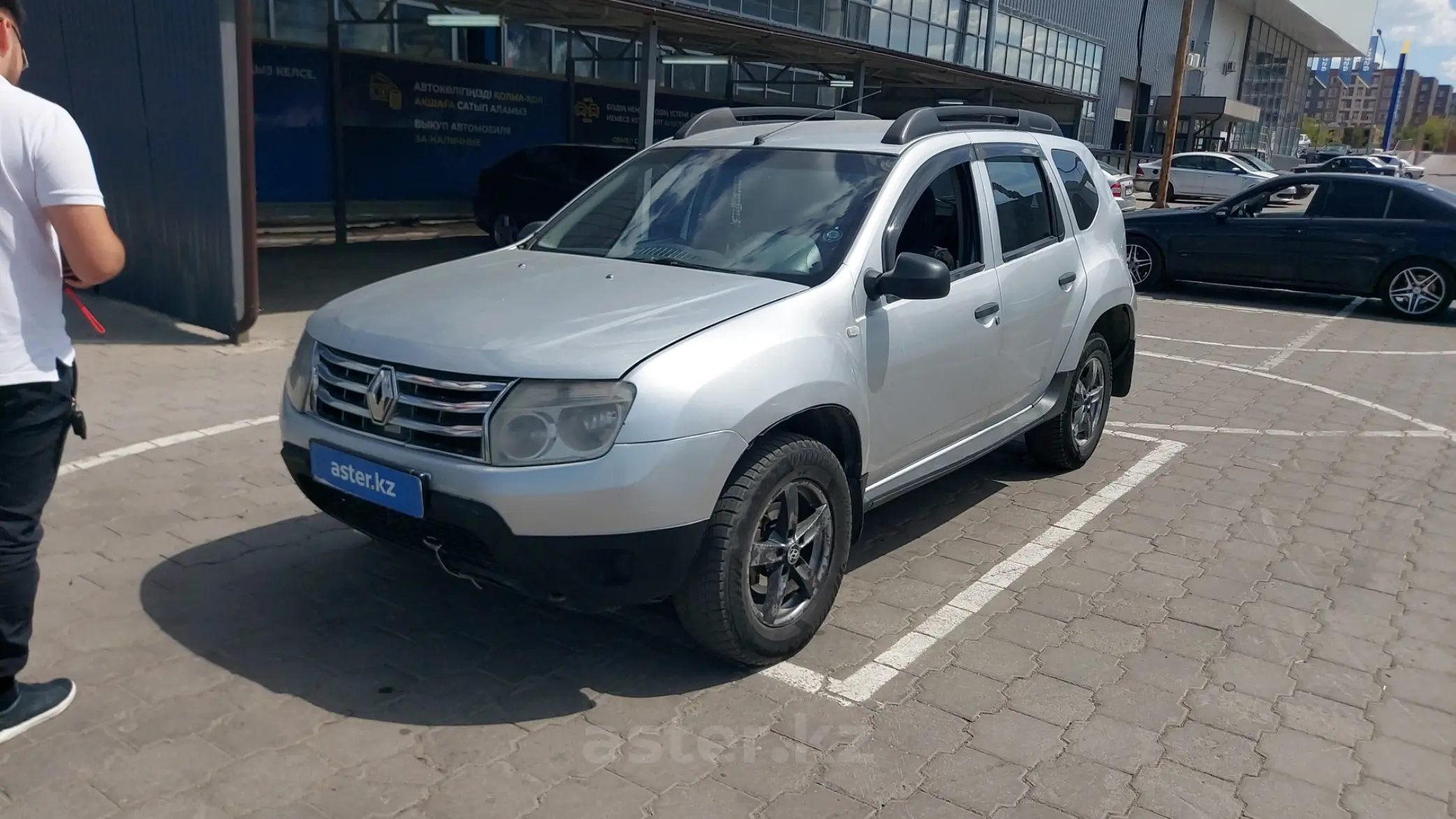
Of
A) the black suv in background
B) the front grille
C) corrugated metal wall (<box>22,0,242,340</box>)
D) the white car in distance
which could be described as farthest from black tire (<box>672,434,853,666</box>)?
the white car in distance

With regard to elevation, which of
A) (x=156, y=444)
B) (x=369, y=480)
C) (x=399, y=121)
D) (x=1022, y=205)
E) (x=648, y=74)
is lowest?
(x=156, y=444)

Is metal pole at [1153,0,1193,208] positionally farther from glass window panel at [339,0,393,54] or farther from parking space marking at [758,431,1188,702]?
parking space marking at [758,431,1188,702]

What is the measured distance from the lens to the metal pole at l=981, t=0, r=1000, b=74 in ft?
101

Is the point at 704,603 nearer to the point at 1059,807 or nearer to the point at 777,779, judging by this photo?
the point at 777,779

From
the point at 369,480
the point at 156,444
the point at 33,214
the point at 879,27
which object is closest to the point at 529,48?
the point at 879,27

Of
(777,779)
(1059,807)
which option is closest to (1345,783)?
(1059,807)

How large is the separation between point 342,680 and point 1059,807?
2.25 m

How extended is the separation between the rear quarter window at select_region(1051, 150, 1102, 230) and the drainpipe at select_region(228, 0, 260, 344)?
18.9ft

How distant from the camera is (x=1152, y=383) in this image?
28.2 ft

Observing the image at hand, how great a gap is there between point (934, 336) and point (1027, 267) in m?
0.98

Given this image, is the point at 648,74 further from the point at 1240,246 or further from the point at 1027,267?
Answer: the point at 1027,267

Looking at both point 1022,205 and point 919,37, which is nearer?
point 1022,205

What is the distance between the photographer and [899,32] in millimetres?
26734

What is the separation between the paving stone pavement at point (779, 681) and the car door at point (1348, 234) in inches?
293
